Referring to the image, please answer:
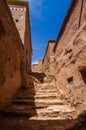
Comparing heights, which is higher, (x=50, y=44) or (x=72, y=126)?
(x=50, y=44)

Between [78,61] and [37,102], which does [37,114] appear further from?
[78,61]

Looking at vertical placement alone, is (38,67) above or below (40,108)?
A: above

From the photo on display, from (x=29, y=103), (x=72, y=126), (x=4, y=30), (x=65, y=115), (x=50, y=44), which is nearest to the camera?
(x=72, y=126)

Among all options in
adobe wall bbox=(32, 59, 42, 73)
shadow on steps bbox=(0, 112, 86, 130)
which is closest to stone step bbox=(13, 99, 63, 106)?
shadow on steps bbox=(0, 112, 86, 130)

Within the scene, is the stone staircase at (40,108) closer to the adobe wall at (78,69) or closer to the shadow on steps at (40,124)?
the shadow on steps at (40,124)

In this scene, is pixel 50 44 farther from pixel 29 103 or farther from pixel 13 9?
pixel 29 103

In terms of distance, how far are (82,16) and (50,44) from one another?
20.3 feet

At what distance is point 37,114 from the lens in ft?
14.4

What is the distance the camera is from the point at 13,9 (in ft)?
36.8

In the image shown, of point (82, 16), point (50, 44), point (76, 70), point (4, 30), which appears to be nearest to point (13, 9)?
point (50, 44)

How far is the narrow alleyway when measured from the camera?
11.7 feet

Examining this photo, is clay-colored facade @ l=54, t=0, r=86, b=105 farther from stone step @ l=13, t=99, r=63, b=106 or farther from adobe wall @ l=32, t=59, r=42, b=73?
adobe wall @ l=32, t=59, r=42, b=73

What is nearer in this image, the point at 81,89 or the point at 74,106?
the point at 81,89

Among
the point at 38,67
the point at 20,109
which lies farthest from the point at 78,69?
the point at 38,67
